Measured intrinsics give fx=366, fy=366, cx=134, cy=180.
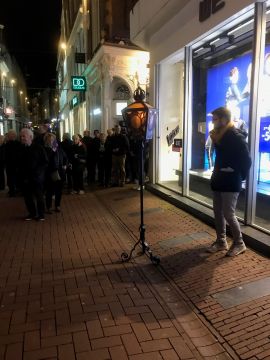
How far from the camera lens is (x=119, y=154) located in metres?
11.1

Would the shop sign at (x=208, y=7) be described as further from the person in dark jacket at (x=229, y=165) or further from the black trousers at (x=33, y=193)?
the black trousers at (x=33, y=193)

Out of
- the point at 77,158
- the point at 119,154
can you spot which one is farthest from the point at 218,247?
the point at 119,154

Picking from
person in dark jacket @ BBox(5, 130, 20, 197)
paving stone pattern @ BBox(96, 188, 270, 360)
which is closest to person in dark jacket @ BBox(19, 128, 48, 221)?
paving stone pattern @ BBox(96, 188, 270, 360)

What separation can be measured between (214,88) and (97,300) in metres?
6.04

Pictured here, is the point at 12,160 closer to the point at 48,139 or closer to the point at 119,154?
the point at 119,154

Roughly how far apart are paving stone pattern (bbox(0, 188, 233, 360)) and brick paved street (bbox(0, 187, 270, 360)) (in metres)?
0.01

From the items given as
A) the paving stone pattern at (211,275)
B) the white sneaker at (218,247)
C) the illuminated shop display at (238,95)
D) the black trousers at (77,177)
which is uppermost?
the illuminated shop display at (238,95)

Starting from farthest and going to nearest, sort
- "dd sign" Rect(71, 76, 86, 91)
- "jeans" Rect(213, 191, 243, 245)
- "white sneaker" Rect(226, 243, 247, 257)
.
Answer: "dd sign" Rect(71, 76, 86, 91) → "white sneaker" Rect(226, 243, 247, 257) → "jeans" Rect(213, 191, 243, 245)

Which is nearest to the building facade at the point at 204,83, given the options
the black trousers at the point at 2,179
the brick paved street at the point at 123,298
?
the brick paved street at the point at 123,298

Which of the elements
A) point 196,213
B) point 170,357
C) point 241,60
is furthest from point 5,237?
point 241,60

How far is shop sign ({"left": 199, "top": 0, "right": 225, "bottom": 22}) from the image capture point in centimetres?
648

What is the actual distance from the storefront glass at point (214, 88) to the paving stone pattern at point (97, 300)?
2.02 meters

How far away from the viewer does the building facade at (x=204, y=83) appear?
5762 millimetres

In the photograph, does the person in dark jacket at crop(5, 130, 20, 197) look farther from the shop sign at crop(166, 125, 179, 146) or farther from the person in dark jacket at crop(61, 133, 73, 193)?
the shop sign at crop(166, 125, 179, 146)
